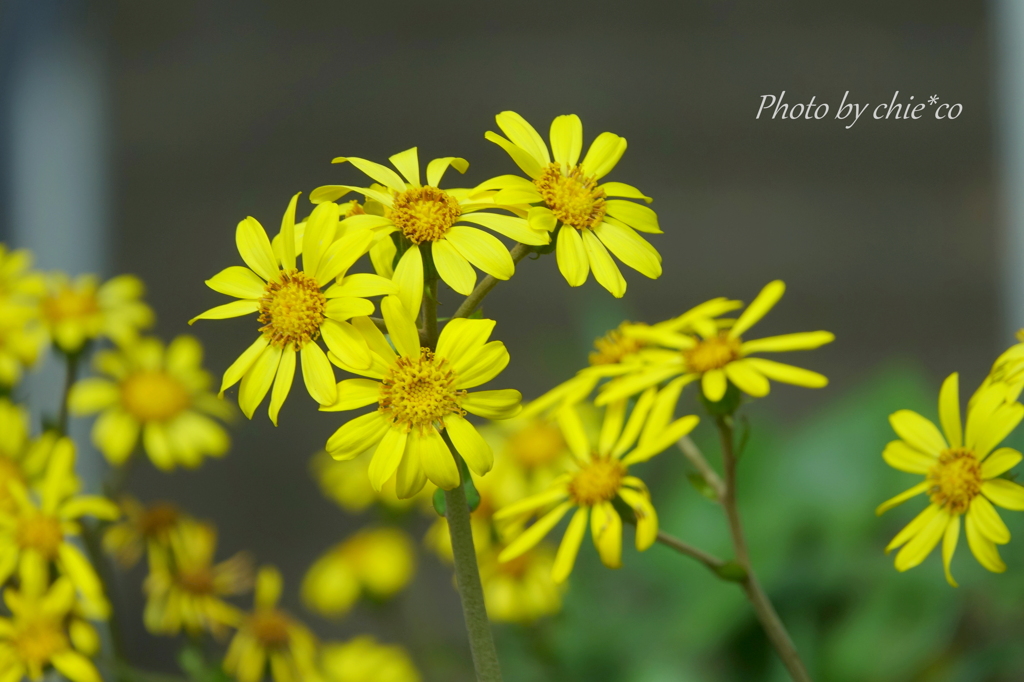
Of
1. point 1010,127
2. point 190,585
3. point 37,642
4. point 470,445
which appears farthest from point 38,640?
point 1010,127

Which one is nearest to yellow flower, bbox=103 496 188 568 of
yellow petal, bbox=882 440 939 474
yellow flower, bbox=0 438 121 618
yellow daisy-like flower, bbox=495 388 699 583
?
yellow flower, bbox=0 438 121 618

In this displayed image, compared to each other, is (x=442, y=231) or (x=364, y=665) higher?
(x=442, y=231)

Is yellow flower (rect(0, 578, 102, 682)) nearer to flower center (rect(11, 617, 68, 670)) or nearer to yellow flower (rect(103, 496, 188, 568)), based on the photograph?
flower center (rect(11, 617, 68, 670))

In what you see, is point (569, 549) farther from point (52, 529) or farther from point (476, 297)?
point (52, 529)

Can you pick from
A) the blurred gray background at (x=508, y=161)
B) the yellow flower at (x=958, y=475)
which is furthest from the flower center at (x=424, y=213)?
the blurred gray background at (x=508, y=161)

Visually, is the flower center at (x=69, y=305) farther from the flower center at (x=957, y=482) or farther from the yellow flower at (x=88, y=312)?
the flower center at (x=957, y=482)

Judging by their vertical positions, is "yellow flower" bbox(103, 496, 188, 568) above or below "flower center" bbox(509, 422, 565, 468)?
below
